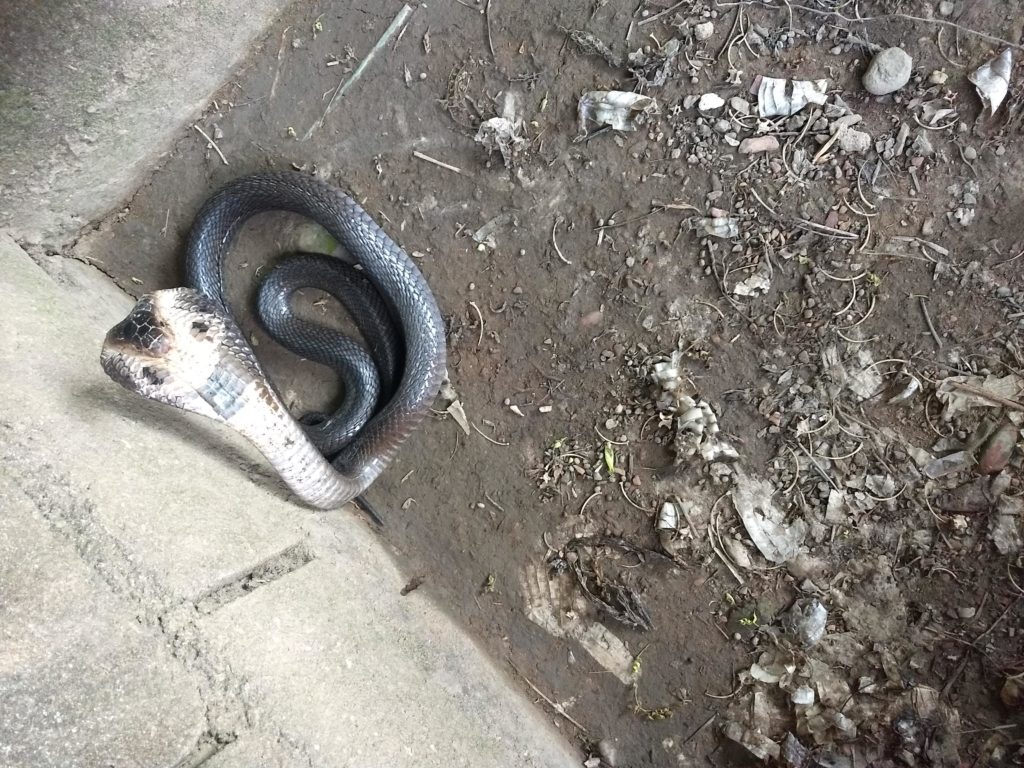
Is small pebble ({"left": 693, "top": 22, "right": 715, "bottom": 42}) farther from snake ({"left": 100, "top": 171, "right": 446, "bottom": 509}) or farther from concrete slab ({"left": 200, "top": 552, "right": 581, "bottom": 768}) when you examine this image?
concrete slab ({"left": 200, "top": 552, "right": 581, "bottom": 768})

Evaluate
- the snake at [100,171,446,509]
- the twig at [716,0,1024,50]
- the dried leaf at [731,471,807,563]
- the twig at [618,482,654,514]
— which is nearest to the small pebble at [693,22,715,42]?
the twig at [716,0,1024,50]

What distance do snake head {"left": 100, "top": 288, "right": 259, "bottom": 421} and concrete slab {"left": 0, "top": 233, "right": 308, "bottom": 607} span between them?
0.22m

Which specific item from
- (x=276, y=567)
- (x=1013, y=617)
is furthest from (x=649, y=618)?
(x=276, y=567)

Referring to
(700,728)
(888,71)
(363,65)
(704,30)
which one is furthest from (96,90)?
(700,728)

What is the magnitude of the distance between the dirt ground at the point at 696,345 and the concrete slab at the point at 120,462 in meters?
0.75

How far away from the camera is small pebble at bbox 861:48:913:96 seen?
3.02 m

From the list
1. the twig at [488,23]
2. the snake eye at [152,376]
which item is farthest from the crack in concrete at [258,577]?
the twig at [488,23]

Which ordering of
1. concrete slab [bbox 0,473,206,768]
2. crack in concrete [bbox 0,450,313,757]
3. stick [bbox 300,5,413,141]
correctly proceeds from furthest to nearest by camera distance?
stick [bbox 300,5,413,141] < crack in concrete [bbox 0,450,313,757] < concrete slab [bbox 0,473,206,768]

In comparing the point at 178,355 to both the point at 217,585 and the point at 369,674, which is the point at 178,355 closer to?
the point at 217,585

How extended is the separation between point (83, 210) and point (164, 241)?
40 centimetres

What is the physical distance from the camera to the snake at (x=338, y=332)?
2.99 m

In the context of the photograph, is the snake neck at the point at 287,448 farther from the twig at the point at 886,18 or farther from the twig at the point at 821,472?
the twig at the point at 886,18

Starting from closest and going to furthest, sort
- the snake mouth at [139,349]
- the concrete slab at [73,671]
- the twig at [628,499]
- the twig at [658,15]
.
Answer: the concrete slab at [73,671] → the snake mouth at [139,349] → the twig at [658,15] → the twig at [628,499]

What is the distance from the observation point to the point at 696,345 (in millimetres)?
3303
